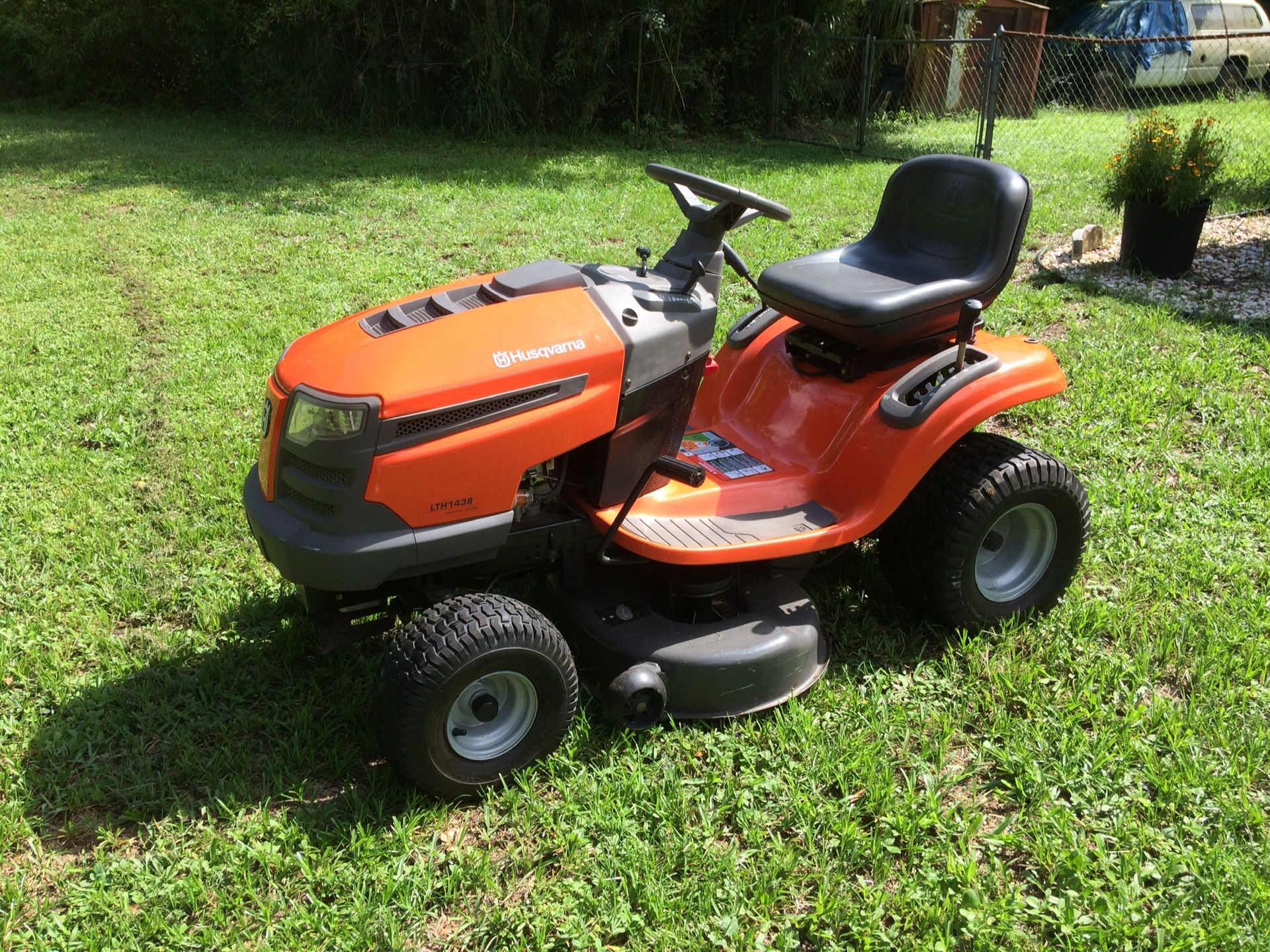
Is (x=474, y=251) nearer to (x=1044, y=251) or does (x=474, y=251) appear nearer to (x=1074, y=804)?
(x=1044, y=251)

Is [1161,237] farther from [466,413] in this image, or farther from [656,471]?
[466,413]

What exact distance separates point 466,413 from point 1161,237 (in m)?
5.55

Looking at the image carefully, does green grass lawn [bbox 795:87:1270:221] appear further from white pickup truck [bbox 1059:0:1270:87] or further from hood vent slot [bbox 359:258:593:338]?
hood vent slot [bbox 359:258:593:338]

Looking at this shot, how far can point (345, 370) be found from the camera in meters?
2.27

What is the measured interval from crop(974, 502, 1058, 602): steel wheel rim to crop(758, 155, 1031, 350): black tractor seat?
62 cm

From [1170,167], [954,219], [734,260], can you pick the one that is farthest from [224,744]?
[1170,167]

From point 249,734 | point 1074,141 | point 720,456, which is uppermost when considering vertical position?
point 1074,141

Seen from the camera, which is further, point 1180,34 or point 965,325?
point 1180,34

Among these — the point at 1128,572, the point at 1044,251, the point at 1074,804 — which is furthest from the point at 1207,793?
the point at 1044,251

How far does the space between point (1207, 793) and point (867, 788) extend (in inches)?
31.1

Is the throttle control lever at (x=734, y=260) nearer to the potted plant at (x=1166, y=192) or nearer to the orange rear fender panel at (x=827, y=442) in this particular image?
the orange rear fender panel at (x=827, y=442)

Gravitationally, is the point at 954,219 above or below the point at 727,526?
above

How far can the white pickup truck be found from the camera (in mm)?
15594

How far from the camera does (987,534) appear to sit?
2.97 m
